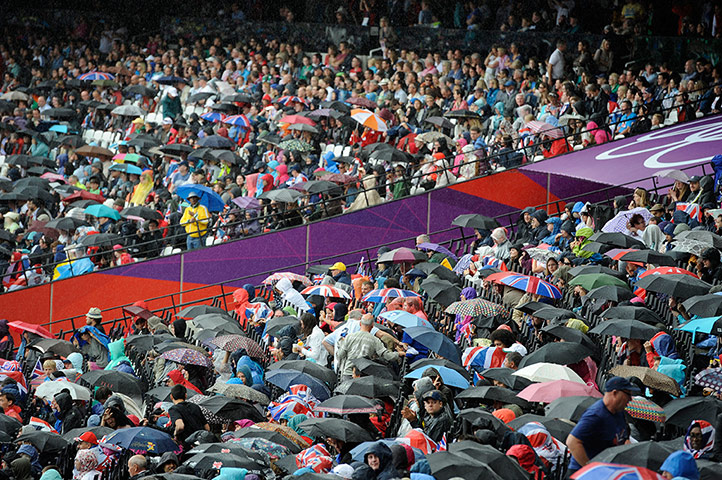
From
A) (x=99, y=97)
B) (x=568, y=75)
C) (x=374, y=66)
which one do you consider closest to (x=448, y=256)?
(x=568, y=75)

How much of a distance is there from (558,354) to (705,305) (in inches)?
74.2

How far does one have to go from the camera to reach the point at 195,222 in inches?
843

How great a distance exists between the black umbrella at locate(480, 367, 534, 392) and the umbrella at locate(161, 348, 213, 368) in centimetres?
371

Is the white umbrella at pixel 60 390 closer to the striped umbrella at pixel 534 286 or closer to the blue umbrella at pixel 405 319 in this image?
the blue umbrella at pixel 405 319

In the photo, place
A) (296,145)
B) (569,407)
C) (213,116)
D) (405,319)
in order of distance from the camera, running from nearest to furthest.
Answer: (569,407)
(405,319)
(296,145)
(213,116)

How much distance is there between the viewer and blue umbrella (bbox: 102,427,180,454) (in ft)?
34.6

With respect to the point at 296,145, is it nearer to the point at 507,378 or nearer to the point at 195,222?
the point at 195,222

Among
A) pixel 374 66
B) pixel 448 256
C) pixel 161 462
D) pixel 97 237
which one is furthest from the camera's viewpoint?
pixel 374 66

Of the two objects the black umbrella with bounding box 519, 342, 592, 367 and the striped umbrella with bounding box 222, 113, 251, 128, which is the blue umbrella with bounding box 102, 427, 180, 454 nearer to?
the black umbrella with bounding box 519, 342, 592, 367

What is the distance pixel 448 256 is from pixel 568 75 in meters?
8.20

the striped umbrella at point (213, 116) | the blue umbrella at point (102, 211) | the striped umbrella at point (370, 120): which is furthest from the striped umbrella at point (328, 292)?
the striped umbrella at point (213, 116)

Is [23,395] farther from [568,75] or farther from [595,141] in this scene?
[568,75]

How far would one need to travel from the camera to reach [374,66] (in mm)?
29422

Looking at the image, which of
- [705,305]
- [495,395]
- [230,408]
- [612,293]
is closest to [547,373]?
[495,395]
